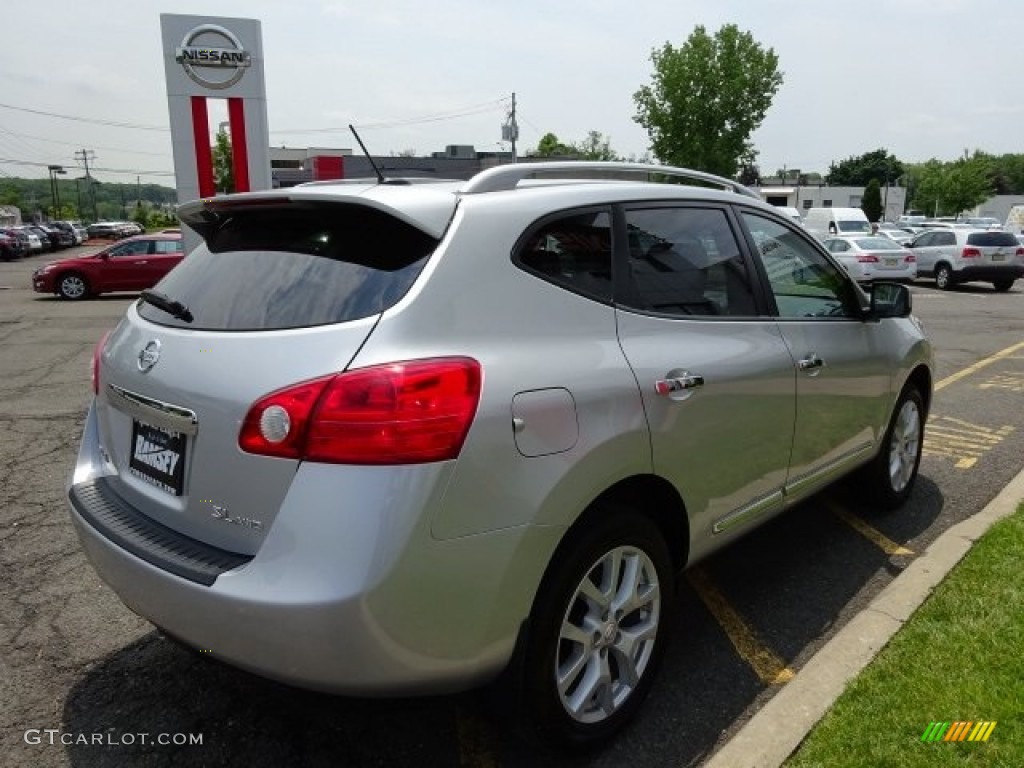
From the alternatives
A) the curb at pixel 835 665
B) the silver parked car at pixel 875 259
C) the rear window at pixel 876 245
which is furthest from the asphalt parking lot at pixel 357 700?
the rear window at pixel 876 245

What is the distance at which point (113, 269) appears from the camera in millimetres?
19094

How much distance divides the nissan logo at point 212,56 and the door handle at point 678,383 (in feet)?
29.1

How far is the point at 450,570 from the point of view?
1973mm

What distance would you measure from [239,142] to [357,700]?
906 centimetres

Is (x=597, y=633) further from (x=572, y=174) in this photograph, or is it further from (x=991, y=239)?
(x=991, y=239)

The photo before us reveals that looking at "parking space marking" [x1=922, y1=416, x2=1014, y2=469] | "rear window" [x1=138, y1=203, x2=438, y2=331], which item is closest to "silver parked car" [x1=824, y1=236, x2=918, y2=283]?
"parking space marking" [x1=922, y1=416, x2=1014, y2=469]

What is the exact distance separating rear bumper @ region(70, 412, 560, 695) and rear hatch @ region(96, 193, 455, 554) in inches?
5.1

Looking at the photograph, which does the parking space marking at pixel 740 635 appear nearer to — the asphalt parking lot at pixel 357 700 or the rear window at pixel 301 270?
the asphalt parking lot at pixel 357 700

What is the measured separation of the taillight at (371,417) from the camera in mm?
1923

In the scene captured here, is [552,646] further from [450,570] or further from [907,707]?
[907,707]

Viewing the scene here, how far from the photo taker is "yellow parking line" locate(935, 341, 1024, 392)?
28.1 ft

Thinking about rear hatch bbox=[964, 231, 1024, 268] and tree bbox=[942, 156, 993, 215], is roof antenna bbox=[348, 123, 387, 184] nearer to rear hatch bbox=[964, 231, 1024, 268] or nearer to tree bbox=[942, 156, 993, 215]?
rear hatch bbox=[964, 231, 1024, 268]

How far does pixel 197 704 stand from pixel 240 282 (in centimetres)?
149

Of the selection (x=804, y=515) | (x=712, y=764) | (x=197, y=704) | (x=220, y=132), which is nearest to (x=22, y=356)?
(x=197, y=704)
